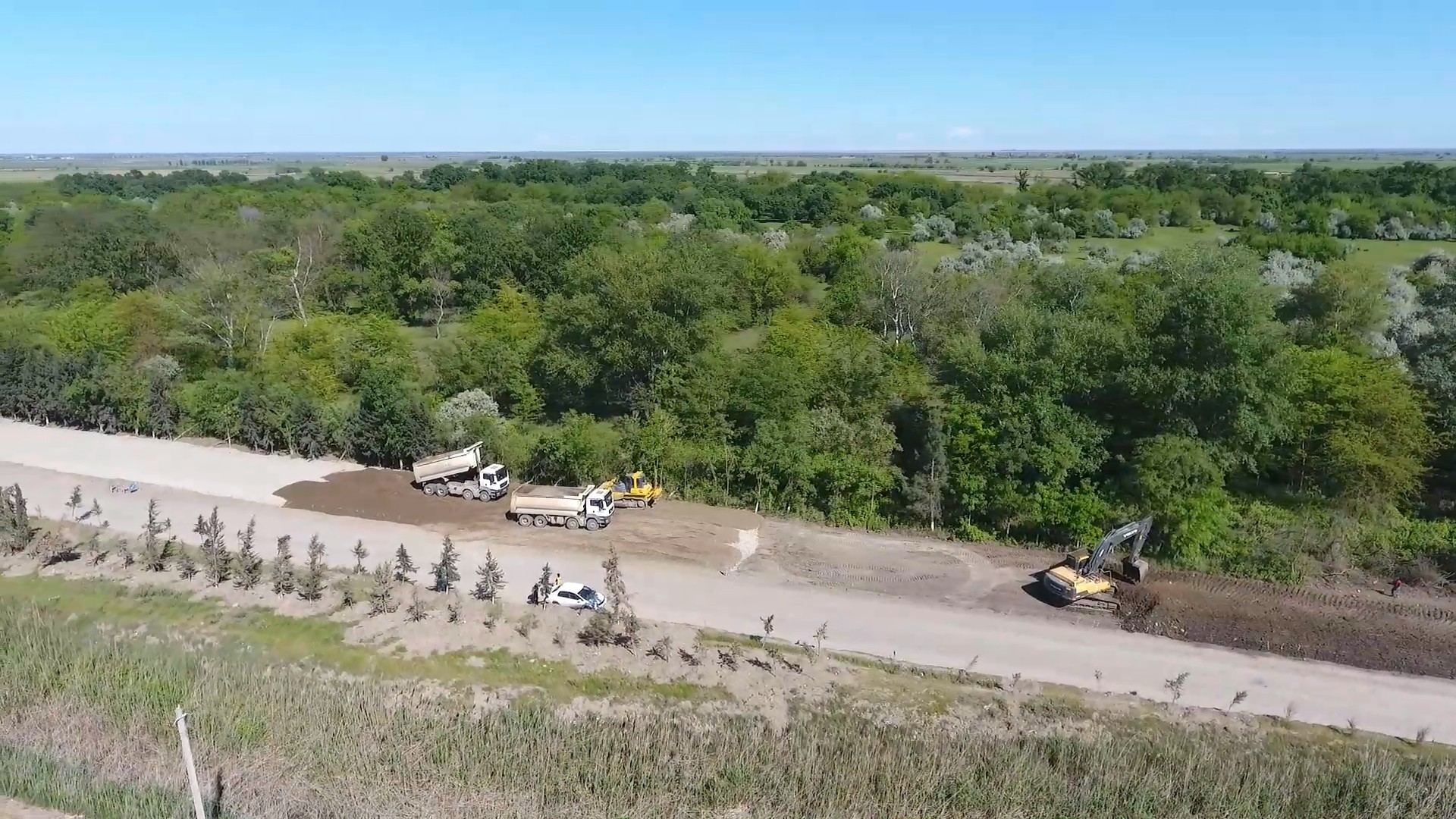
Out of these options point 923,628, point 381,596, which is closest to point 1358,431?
point 923,628

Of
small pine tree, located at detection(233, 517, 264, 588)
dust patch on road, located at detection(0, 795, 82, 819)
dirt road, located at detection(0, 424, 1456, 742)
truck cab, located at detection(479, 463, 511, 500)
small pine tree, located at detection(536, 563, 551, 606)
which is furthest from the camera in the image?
truck cab, located at detection(479, 463, 511, 500)

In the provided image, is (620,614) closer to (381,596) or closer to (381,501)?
(381,596)

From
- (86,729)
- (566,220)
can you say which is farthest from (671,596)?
(566,220)

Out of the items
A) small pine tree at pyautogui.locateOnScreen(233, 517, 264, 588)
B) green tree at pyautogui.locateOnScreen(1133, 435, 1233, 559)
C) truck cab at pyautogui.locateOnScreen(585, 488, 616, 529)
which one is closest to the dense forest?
green tree at pyautogui.locateOnScreen(1133, 435, 1233, 559)

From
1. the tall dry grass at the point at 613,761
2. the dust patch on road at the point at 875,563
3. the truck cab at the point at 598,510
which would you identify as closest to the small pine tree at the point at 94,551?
the tall dry grass at the point at 613,761

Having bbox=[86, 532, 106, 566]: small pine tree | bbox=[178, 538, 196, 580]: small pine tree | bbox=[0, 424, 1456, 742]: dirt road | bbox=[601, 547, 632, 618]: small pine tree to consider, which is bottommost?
bbox=[0, 424, 1456, 742]: dirt road

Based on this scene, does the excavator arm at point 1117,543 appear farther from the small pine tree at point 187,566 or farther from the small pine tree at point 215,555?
the small pine tree at point 187,566

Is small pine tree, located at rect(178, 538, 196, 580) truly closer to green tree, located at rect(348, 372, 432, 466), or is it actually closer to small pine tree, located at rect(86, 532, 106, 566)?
small pine tree, located at rect(86, 532, 106, 566)

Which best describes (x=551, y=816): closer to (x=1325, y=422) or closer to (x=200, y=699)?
(x=200, y=699)
